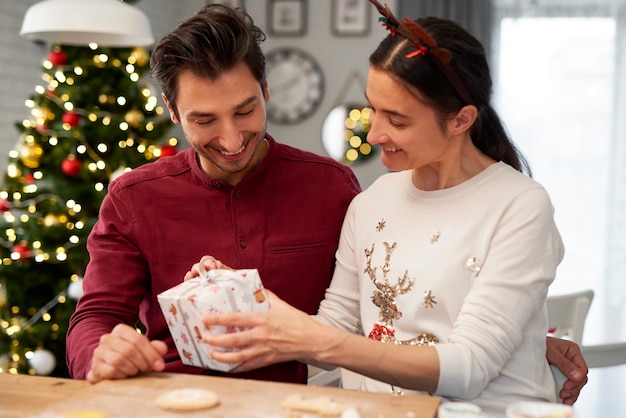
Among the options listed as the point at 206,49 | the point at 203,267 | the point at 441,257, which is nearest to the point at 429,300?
the point at 441,257

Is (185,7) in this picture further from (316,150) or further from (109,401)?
(109,401)

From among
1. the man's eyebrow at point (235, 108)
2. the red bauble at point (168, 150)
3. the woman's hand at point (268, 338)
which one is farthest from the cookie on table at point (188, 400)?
the red bauble at point (168, 150)

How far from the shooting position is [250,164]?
196 cm

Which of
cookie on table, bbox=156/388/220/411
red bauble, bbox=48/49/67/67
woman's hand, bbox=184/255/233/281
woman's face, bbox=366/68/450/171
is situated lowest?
cookie on table, bbox=156/388/220/411

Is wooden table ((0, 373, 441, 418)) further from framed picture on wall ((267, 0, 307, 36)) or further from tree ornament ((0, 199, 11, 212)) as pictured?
framed picture on wall ((267, 0, 307, 36))

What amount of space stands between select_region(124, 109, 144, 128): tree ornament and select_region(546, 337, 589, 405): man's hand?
2.64m

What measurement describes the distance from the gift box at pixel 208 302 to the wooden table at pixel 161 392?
0.08 m

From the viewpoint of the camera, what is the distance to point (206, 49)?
1765mm

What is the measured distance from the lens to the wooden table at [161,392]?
4.01 ft

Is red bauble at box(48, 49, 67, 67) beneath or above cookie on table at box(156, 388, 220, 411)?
above

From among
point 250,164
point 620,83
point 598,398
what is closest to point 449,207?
point 250,164

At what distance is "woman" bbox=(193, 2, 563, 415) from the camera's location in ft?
4.75

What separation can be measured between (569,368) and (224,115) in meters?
0.96

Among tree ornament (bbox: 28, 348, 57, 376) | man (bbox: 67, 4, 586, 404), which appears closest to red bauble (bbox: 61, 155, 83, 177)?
tree ornament (bbox: 28, 348, 57, 376)
